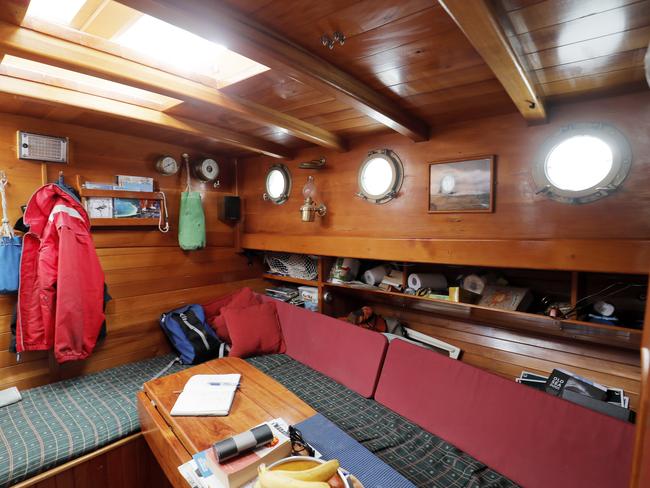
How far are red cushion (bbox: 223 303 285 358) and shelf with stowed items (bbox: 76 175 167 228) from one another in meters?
0.95

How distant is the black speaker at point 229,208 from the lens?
9.80 feet

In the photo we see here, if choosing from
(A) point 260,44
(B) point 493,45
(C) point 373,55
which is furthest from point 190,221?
(B) point 493,45

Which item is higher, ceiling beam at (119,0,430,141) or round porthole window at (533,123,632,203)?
ceiling beam at (119,0,430,141)

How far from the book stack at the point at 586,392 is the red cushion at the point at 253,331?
5.76 ft

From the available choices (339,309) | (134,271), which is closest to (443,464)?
(339,309)

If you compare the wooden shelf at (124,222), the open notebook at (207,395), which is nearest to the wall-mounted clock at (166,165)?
the wooden shelf at (124,222)

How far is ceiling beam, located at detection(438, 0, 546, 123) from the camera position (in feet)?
2.69

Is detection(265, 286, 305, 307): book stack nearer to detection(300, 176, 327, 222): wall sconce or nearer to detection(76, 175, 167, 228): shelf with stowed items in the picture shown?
detection(300, 176, 327, 222): wall sconce

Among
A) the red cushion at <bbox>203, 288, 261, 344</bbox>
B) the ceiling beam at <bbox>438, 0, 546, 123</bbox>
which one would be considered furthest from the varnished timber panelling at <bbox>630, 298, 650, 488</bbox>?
the red cushion at <bbox>203, 288, 261, 344</bbox>

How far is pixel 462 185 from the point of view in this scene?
1.86 meters

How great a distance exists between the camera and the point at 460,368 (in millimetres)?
1624

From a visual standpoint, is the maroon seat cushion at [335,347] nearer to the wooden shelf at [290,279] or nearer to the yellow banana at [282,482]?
the wooden shelf at [290,279]

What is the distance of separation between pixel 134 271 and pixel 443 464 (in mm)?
2380

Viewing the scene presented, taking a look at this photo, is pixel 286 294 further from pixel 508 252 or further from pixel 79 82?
pixel 79 82
